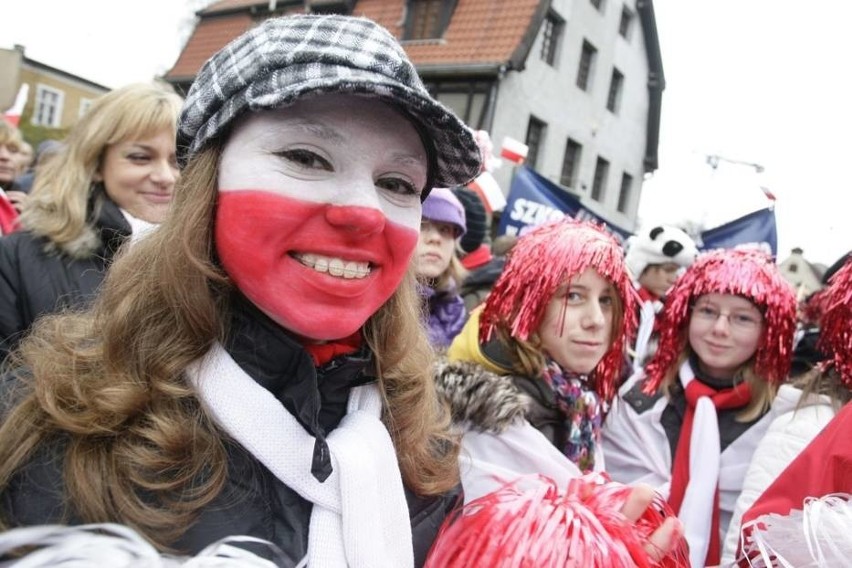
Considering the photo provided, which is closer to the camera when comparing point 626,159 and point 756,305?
point 756,305

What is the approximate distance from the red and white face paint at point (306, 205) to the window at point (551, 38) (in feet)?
45.3

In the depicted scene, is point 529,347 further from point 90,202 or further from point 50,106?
point 50,106

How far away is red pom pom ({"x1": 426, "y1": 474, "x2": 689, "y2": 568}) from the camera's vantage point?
46.7 inches

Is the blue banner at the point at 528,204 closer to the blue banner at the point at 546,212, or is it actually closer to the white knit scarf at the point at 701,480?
the blue banner at the point at 546,212

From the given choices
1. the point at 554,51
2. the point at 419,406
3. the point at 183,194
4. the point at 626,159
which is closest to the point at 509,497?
the point at 419,406

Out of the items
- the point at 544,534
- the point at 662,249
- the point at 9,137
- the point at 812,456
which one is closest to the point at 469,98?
the point at 662,249

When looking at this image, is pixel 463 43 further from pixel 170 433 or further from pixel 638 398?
pixel 170 433

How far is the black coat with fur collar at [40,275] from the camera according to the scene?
6.16ft

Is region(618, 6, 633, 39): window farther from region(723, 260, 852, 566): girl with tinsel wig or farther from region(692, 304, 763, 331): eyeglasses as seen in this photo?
region(723, 260, 852, 566): girl with tinsel wig

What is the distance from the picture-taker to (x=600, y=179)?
55.3 feet

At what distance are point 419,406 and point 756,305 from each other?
5.41ft

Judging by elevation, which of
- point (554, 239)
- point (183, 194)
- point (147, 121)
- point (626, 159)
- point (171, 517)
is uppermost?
point (626, 159)

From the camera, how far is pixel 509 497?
1323 mm

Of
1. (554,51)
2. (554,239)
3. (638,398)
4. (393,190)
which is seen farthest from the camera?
(554,51)
